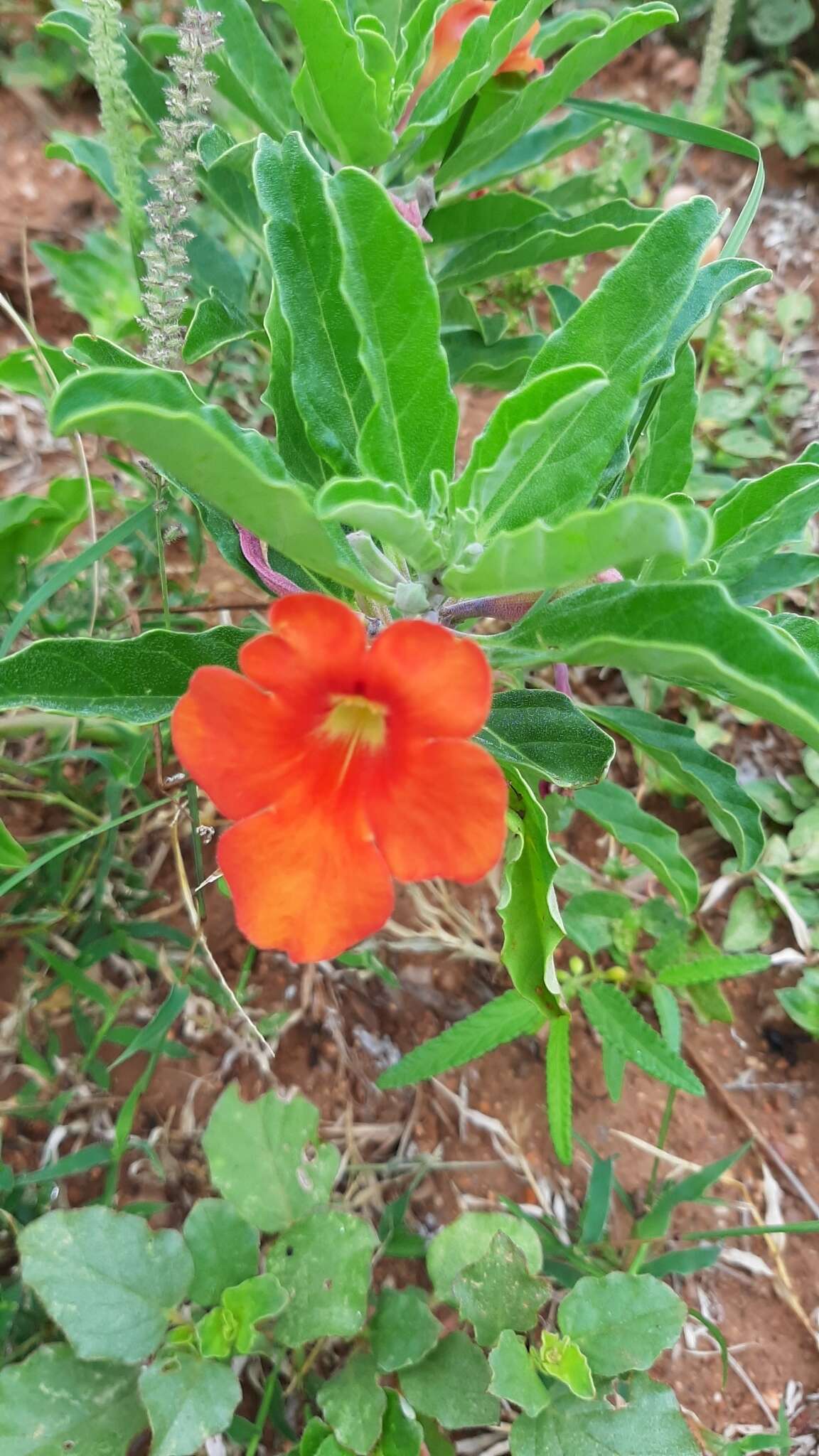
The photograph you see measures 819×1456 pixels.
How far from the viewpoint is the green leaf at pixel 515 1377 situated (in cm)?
109

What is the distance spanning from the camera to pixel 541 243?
1413mm

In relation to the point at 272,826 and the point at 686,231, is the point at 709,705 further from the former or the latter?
the point at 272,826

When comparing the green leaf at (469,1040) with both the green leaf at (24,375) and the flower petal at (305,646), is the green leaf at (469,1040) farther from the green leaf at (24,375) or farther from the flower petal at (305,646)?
the green leaf at (24,375)

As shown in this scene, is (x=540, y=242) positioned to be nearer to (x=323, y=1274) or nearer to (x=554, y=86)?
(x=554, y=86)

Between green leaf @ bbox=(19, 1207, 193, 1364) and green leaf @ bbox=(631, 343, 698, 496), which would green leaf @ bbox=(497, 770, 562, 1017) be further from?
green leaf @ bbox=(19, 1207, 193, 1364)

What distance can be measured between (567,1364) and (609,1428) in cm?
11

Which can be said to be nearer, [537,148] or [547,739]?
[547,739]

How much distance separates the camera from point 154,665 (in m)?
1.04

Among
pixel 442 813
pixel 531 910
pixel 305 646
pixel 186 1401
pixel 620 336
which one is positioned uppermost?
pixel 620 336

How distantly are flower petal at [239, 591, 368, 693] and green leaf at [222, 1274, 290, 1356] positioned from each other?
0.82 metres

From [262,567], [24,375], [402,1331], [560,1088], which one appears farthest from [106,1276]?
[24,375]

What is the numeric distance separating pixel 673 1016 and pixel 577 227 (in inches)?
49.7

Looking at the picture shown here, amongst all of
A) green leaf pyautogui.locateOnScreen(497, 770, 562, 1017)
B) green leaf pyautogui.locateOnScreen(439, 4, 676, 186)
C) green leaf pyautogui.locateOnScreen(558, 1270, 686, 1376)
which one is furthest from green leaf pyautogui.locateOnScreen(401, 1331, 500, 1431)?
green leaf pyautogui.locateOnScreen(439, 4, 676, 186)

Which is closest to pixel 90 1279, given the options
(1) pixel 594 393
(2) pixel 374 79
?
(1) pixel 594 393
